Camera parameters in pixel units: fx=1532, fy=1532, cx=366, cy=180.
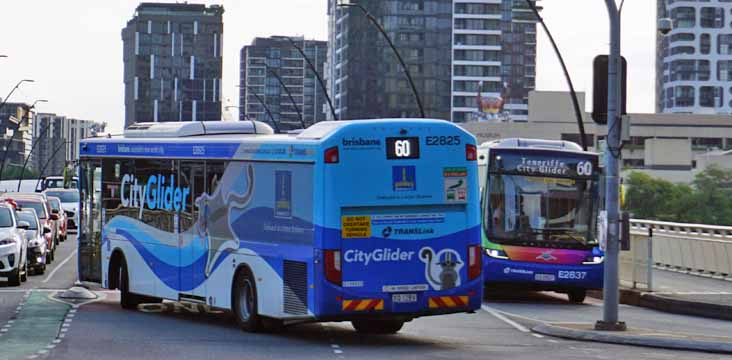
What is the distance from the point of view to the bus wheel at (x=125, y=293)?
2377cm

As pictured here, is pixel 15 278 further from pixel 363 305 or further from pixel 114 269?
pixel 363 305

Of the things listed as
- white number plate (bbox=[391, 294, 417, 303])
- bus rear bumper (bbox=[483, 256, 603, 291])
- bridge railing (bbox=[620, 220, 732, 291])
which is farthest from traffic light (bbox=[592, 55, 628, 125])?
bridge railing (bbox=[620, 220, 732, 291])

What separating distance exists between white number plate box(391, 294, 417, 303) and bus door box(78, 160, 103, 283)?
311 inches

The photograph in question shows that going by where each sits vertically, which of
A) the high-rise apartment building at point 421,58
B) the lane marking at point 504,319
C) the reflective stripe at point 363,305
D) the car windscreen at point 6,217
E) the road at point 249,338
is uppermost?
the high-rise apartment building at point 421,58

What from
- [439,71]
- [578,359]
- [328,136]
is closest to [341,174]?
[328,136]

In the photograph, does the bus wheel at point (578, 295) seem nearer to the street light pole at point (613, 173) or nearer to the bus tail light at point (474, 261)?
the street light pole at point (613, 173)

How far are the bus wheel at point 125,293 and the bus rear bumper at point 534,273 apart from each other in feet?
21.1

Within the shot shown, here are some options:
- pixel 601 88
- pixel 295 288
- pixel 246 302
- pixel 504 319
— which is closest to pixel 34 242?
pixel 504 319

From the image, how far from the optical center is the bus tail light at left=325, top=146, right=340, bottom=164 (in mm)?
17828

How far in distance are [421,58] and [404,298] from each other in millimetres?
171153

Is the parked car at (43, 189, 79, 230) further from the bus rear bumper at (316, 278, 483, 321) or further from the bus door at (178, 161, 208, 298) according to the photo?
the bus rear bumper at (316, 278, 483, 321)

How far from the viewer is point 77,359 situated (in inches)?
624

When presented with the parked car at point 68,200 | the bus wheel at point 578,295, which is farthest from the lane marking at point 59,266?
the parked car at point 68,200

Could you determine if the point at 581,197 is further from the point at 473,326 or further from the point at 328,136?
the point at 328,136
